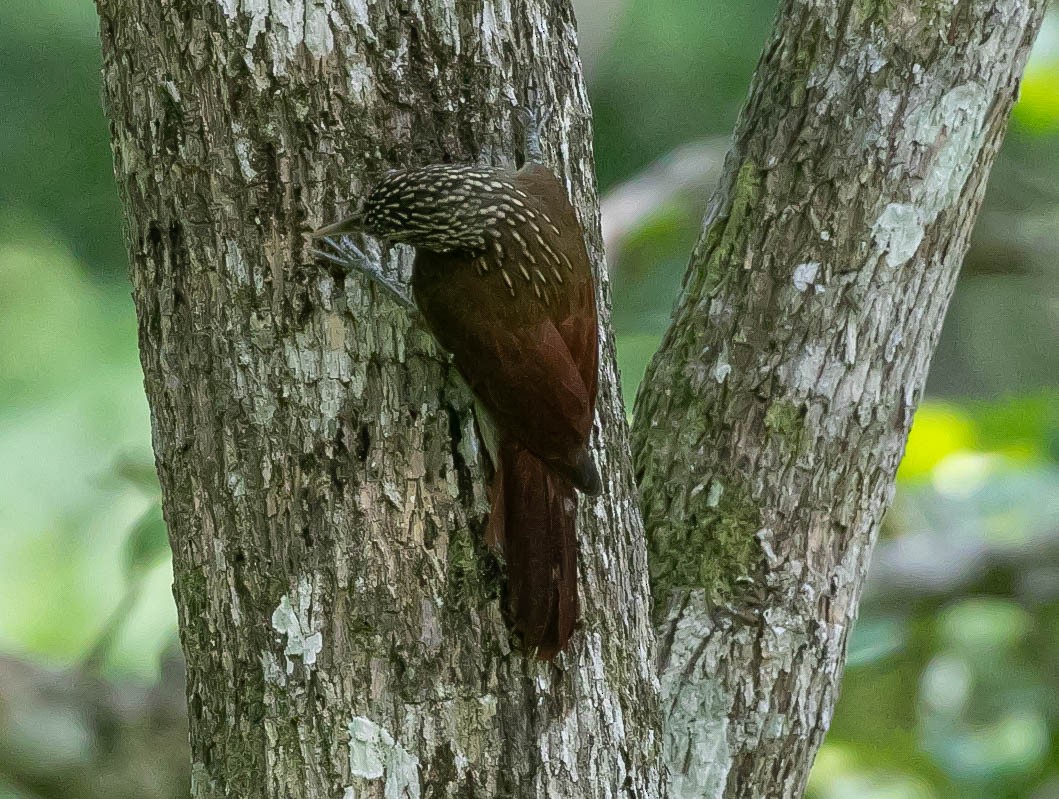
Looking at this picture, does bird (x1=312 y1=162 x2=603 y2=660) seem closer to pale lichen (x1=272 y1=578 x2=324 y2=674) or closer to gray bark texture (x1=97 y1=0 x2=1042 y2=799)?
gray bark texture (x1=97 y1=0 x2=1042 y2=799)

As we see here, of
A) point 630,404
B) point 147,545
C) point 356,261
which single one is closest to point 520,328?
point 356,261

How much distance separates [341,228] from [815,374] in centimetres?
96

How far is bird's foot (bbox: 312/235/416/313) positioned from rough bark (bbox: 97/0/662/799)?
2 centimetres

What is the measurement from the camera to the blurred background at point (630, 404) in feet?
10.7

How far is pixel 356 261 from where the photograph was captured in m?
1.76

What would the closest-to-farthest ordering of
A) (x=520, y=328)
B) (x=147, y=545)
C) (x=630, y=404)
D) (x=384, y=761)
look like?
1. (x=384, y=761)
2. (x=520, y=328)
3. (x=147, y=545)
4. (x=630, y=404)

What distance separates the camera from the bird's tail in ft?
5.72

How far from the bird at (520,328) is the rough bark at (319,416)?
0.05 meters

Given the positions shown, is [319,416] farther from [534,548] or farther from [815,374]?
[815,374]

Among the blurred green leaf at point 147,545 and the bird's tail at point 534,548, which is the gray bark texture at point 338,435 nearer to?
the bird's tail at point 534,548

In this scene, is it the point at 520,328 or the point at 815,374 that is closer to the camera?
the point at 520,328

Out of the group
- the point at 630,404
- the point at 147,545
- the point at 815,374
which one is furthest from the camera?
the point at 630,404

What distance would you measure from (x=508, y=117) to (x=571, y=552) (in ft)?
2.16

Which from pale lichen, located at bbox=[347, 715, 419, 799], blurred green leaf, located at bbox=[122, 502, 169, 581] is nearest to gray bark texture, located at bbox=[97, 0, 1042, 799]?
pale lichen, located at bbox=[347, 715, 419, 799]
